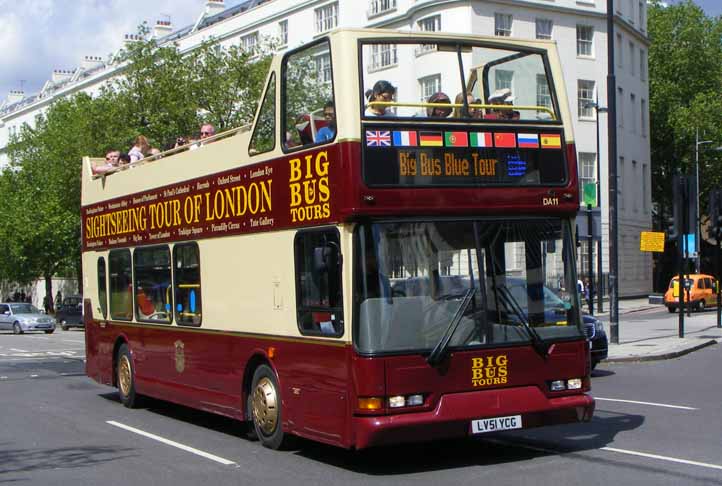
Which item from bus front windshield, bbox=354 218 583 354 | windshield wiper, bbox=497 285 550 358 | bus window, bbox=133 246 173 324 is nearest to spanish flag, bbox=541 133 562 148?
bus front windshield, bbox=354 218 583 354

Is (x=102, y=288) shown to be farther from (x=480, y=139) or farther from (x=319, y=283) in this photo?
(x=480, y=139)

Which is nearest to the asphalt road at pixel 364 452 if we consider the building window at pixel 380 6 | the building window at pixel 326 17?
the building window at pixel 380 6

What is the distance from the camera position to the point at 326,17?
58750 mm

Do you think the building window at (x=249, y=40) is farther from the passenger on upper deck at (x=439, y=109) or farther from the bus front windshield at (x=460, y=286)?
the bus front windshield at (x=460, y=286)

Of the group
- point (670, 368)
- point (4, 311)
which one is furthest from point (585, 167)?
point (670, 368)

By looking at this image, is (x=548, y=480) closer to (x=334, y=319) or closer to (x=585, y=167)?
(x=334, y=319)

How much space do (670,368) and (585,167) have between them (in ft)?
120

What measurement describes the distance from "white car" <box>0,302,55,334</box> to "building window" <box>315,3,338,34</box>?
21215 mm

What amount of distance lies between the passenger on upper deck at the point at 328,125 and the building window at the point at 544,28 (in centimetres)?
4582

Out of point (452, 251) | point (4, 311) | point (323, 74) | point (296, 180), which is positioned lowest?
point (4, 311)

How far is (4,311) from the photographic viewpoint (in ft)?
175

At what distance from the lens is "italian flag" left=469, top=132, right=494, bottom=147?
9.77 metres

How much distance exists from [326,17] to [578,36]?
542 inches

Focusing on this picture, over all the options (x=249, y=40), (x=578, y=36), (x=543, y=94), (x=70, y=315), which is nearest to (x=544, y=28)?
(x=578, y=36)
